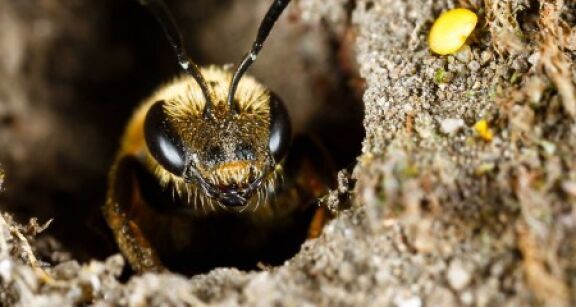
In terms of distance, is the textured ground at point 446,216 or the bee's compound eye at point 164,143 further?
the bee's compound eye at point 164,143

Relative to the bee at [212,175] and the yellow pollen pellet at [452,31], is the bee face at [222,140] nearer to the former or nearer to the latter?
the bee at [212,175]

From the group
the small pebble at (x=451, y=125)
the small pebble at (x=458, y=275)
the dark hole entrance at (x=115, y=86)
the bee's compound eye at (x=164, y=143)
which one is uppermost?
the dark hole entrance at (x=115, y=86)

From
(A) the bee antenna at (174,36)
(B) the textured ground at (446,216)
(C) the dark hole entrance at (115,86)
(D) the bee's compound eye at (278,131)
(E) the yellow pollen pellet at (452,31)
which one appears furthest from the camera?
(C) the dark hole entrance at (115,86)

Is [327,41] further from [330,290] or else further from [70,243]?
[330,290]

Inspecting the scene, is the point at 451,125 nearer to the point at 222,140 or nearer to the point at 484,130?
the point at 484,130

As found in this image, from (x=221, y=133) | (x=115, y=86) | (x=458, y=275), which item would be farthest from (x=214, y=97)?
(x=115, y=86)

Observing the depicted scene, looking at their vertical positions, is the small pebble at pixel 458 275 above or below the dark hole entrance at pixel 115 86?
below

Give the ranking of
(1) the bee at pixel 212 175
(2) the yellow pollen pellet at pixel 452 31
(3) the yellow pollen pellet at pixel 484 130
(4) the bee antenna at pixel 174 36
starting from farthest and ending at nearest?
(1) the bee at pixel 212 175
(2) the yellow pollen pellet at pixel 452 31
(4) the bee antenna at pixel 174 36
(3) the yellow pollen pellet at pixel 484 130

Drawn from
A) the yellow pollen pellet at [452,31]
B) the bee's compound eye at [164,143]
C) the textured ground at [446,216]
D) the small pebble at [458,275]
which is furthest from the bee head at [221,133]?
the small pebble at [458,275]

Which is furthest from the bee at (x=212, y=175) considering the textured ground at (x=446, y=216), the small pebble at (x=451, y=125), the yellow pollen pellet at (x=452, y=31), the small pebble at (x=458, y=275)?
the small pebble at (x=458, y=275)
